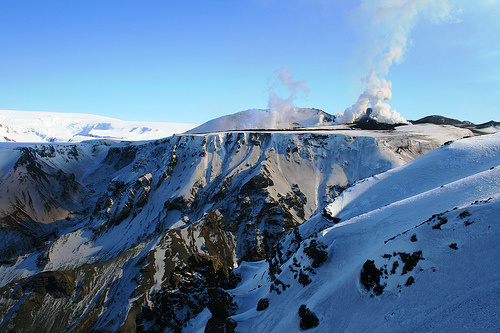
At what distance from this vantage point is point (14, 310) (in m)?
54.4

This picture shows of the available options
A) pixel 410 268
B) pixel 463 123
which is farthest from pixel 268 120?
pixel 410 268

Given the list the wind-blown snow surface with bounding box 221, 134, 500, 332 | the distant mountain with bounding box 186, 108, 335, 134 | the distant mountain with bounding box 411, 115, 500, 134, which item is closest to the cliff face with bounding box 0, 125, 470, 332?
the distant mountain with bounding box 411, 115, 500, 134

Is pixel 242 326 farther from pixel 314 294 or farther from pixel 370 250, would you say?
pixel 370 250

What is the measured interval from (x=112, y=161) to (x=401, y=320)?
11897cm

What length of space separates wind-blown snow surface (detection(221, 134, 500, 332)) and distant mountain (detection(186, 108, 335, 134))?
83.2m

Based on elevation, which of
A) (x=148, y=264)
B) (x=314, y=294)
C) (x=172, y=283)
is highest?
(x=314, y=294)

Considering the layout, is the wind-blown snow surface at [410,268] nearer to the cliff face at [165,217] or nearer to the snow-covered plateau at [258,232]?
the snow-covered plateau at [258,232]

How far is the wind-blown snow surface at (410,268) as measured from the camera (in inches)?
490

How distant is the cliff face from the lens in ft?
175

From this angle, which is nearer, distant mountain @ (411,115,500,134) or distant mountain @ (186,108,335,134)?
distant mountain @ (411,115,500,134)

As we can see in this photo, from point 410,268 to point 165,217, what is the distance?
205 feet

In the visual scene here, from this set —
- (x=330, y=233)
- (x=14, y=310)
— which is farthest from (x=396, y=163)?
(x=14, y=310)

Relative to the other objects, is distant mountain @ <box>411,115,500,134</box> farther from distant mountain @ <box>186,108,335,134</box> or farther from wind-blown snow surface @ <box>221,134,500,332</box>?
wind-blown snow surface @ <box>221,134,500,332</box>

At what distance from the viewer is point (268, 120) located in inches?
4532
